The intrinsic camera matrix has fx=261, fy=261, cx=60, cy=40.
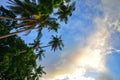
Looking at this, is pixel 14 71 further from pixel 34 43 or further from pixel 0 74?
pixel 34 43

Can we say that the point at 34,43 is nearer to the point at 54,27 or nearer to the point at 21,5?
the point at 54,27

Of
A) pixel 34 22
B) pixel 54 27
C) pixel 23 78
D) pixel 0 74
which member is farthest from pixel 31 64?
pixel 34 22

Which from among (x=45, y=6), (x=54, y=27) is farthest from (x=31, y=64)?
(x=45, y=6)

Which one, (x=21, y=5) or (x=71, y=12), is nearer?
(x=21, y=5)

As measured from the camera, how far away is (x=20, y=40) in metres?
45.7

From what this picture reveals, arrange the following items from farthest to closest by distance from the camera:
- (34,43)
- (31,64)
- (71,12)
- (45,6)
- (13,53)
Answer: (34,43)
(31,64)
(71,12)
(13,53)
(45,6)

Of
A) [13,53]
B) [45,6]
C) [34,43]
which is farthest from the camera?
[34,43]

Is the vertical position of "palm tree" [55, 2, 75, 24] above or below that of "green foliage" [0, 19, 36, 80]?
above

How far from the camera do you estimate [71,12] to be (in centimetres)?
4409

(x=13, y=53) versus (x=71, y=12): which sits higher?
(x=71, y=12)

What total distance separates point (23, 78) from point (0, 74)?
4.94 meters

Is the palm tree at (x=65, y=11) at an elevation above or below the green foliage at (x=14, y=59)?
above

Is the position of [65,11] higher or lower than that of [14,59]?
higher

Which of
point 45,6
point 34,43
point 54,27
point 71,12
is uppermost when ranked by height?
point 34,43
